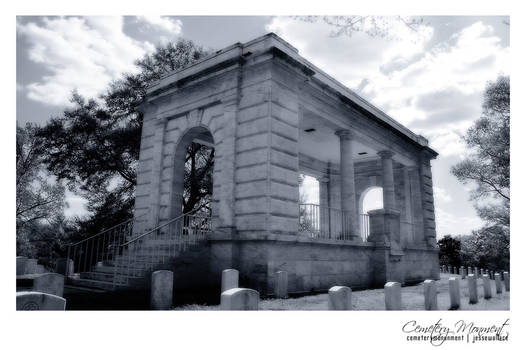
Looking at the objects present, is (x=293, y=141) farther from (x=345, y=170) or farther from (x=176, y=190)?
(x=176, y=190)

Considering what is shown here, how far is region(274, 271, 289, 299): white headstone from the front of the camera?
365 inches

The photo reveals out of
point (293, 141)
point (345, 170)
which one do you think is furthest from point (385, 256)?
point (293, 141)

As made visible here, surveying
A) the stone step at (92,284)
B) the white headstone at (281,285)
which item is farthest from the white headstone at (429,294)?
the stone step at (92,284)

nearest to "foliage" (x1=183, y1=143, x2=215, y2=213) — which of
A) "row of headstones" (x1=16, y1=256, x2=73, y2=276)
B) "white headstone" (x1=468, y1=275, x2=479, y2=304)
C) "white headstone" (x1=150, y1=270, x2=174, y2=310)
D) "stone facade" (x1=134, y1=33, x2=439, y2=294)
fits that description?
"stone facade" (x1=134, y1=33, x2=439, y2=294)

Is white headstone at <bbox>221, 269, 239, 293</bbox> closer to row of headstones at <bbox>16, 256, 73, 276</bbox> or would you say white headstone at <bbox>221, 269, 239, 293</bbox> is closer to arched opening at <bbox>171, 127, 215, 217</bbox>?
row of headstones at <bbox>16, 256, 73, 276</bbox>

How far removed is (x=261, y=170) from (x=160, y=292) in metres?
4.19

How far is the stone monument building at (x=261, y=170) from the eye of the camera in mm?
10102

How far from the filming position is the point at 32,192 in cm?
1830

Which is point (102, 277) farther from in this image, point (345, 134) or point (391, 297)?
point (345, 134)

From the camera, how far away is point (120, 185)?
824 inches

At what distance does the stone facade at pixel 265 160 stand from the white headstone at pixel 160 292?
2.58m

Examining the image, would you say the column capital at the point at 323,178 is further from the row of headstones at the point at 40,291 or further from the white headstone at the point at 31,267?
the white headstone at the point at 31,267

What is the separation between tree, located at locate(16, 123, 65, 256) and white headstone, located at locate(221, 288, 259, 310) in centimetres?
1550

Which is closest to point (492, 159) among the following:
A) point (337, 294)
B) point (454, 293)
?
point (454, 293)
